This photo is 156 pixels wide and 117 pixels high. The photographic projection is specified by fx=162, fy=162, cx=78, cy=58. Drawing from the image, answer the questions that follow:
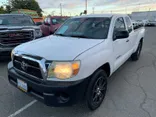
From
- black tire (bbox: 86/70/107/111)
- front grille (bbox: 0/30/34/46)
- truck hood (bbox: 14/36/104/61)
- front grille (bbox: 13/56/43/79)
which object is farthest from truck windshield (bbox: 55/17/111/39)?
front grille (bbox: 0/30/34/46)

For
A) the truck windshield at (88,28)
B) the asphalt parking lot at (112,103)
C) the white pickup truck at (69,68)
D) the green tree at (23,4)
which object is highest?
the green tree at (23,4)

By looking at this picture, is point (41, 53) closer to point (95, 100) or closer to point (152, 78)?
point (95, 100)

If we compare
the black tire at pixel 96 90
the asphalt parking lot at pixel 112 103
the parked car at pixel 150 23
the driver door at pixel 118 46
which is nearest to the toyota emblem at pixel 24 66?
the asphalt parking lot at pixel 112 103

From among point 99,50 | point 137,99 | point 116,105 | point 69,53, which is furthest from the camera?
point 137,99

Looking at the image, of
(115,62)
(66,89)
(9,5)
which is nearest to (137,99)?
(115,62)

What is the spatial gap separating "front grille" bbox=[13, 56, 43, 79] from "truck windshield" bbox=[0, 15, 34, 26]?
412 cm

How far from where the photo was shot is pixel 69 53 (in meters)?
2.60

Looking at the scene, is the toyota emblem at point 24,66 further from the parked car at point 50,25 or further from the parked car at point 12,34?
the parked car at point 50,25

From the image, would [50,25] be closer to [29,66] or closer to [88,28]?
[88,28]

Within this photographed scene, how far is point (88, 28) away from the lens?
12.3 ft

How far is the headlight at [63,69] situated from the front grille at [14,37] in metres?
3.84

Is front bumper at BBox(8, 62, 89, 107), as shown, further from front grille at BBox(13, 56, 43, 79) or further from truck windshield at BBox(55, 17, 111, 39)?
truck windshield at BBox(55, 17, 111, 39)

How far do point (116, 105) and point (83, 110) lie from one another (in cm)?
68

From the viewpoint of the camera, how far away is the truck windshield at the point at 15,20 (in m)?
6.61
